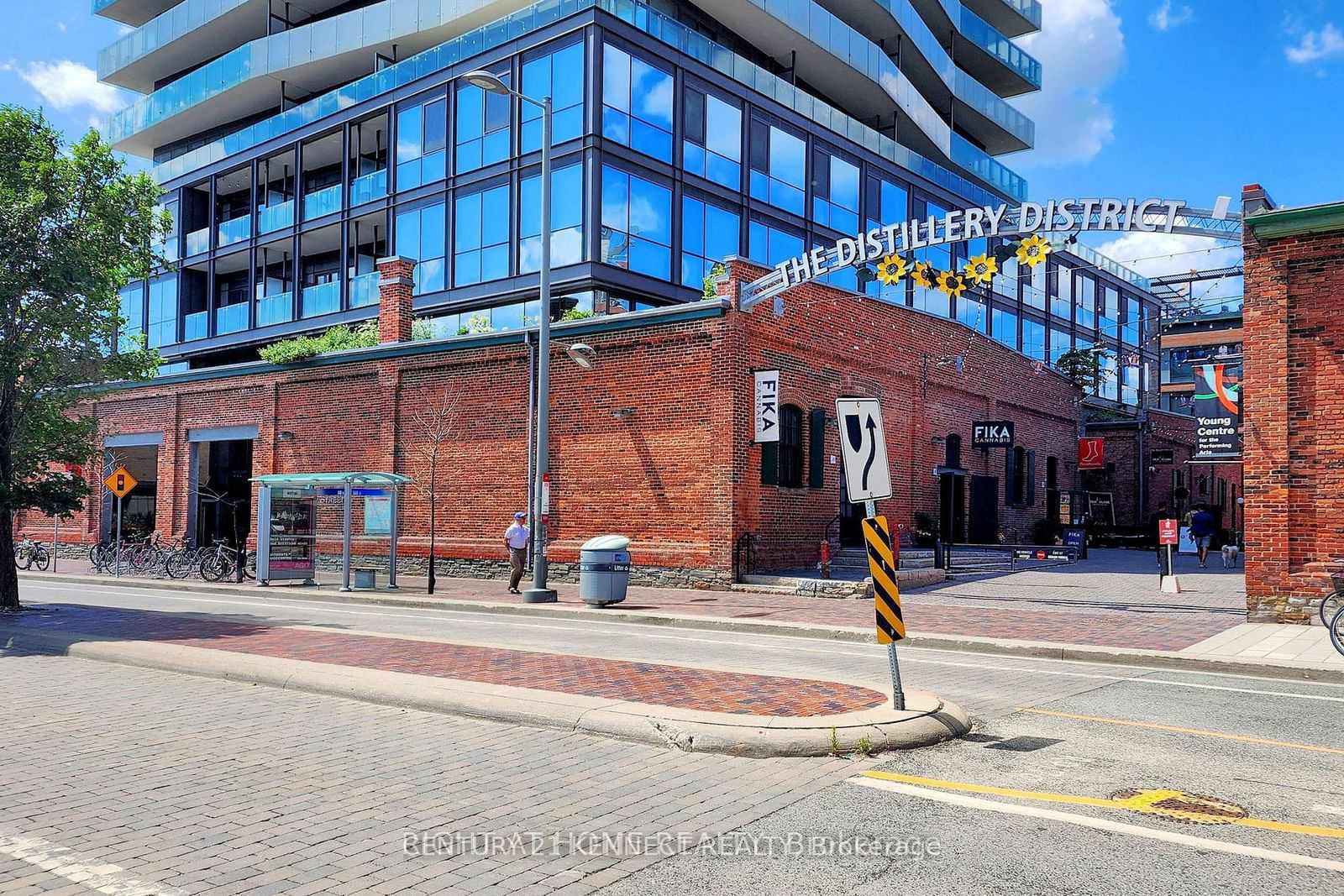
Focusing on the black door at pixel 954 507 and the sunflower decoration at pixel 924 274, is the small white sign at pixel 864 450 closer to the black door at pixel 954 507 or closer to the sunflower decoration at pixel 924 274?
the sunflower decoration at pixel 924 274

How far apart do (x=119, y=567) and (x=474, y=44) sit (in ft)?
61.9

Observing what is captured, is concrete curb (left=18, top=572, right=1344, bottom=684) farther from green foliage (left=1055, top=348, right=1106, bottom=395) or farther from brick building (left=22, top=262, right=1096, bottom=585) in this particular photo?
green foliage (left=1055, top=348, right=1106, bottom=395)

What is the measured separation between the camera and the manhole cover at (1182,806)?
544cm

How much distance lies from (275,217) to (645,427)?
22886 mm

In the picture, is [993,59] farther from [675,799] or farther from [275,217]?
[675,799]

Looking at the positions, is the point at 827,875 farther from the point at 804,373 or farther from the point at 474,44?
the point at 474,44

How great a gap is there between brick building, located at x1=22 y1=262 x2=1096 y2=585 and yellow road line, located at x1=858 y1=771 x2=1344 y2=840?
48.4 ft

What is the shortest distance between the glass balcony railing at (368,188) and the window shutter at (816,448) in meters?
18.8

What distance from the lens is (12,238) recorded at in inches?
642

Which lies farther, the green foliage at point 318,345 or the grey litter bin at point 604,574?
the green foliage at point 318,345

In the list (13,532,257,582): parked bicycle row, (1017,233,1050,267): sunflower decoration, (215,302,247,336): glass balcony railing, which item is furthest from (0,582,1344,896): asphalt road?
(215,302,247,336): glass balcony railing

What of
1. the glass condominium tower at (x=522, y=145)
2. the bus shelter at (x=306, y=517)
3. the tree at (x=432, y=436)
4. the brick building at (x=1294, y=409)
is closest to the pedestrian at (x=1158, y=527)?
the brick building at (x=1294, y=409)

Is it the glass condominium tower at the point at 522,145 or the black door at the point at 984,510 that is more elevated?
the glass condominium tower at the point at 522,145

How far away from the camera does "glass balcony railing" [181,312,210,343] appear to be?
132 feet
